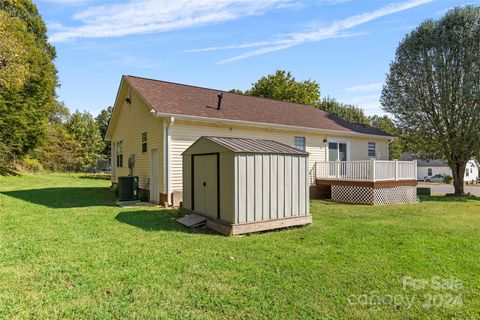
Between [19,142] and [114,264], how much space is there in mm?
23330

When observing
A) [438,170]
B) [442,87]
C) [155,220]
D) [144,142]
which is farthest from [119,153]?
[438,170]

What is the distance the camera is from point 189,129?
10.4m

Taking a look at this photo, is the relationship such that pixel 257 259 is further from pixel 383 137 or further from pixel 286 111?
pixel 383 137

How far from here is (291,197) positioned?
23.0 ft

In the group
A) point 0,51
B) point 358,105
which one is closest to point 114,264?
point 0,51

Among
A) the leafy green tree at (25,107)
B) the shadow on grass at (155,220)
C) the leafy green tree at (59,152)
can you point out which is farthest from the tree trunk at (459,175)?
the leafy green tree at (59,152)

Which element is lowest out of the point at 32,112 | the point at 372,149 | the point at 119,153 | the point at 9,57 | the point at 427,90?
the point at 119,153

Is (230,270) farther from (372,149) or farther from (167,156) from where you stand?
(372,149)

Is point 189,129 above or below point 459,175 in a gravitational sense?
above

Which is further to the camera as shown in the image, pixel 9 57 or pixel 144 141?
pixel 144 141

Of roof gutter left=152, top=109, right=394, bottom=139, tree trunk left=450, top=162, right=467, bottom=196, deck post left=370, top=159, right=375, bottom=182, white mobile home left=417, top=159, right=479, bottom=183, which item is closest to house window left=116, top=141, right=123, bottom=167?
roof gutter left=152, top=109, right=394, bottom=139

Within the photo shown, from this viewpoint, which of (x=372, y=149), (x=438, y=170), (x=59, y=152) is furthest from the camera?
(x=438, y=170)

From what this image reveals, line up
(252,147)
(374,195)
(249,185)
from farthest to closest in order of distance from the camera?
(374,195) < (252,147) < (249,185)

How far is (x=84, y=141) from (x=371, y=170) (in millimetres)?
33687
